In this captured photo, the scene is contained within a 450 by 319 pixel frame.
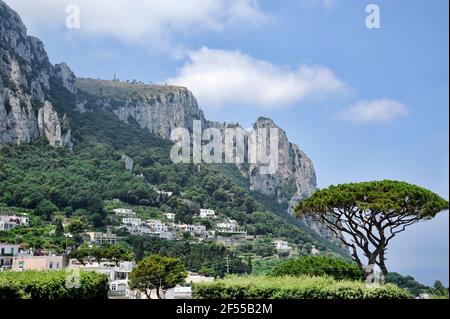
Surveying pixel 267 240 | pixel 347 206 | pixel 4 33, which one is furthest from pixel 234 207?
pixel 347 206

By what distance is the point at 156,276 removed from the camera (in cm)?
3625

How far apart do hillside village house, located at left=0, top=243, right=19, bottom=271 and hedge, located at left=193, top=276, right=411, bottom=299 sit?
35352mm

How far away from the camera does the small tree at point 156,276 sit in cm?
3584

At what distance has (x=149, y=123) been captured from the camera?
135875 millimetres

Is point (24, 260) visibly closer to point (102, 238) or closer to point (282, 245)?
point (102, 238)

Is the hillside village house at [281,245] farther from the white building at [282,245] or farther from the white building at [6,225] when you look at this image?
the white building at [6,225]

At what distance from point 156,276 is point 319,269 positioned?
18939 mm

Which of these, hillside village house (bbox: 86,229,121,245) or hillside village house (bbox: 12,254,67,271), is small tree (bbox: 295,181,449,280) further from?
hillside village house (bbox: 86,229,121,245)

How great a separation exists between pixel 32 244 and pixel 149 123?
83.1 metres

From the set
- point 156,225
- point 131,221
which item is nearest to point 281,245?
point 156,225

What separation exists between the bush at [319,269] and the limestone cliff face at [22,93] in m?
71.1

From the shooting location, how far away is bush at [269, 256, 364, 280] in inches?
727

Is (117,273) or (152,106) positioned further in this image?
(152,106)
